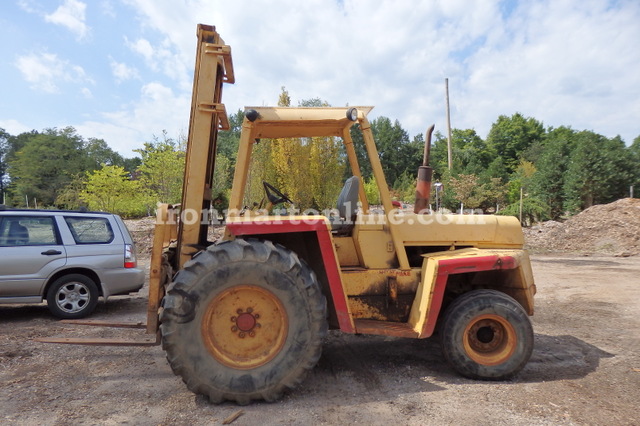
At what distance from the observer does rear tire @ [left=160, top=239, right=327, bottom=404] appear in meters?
3.65

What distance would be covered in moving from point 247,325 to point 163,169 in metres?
15.7

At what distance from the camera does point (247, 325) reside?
12.6 ft

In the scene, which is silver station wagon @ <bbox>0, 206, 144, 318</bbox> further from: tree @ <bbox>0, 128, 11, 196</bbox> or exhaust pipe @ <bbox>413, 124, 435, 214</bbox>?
tree @ <bbox>0, 128, 11, 196</bbox>

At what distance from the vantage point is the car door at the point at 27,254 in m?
6.61

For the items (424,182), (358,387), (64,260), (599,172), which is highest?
(599,172)

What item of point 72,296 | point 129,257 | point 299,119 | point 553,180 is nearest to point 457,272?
point 299,119

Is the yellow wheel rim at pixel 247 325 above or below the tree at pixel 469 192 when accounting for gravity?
below

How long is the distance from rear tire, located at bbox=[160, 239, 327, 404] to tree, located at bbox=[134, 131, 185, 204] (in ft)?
49.6

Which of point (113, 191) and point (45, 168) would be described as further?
point (45, 168)

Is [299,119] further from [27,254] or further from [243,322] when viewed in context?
[27,254]

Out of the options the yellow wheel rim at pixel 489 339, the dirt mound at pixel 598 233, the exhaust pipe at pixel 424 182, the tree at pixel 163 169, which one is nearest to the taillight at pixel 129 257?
the exhaust pipe at pixel 424 182

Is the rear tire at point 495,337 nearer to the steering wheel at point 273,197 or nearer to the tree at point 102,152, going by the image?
the steering wheel at point 273,197

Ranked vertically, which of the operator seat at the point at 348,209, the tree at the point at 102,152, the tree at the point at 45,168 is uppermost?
the tree at the point at 102,152

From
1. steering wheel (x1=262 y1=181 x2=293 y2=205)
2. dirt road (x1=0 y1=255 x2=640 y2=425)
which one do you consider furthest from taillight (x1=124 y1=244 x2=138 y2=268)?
steering wheel (x1=262 y1=181 x2=293 y2=205)
